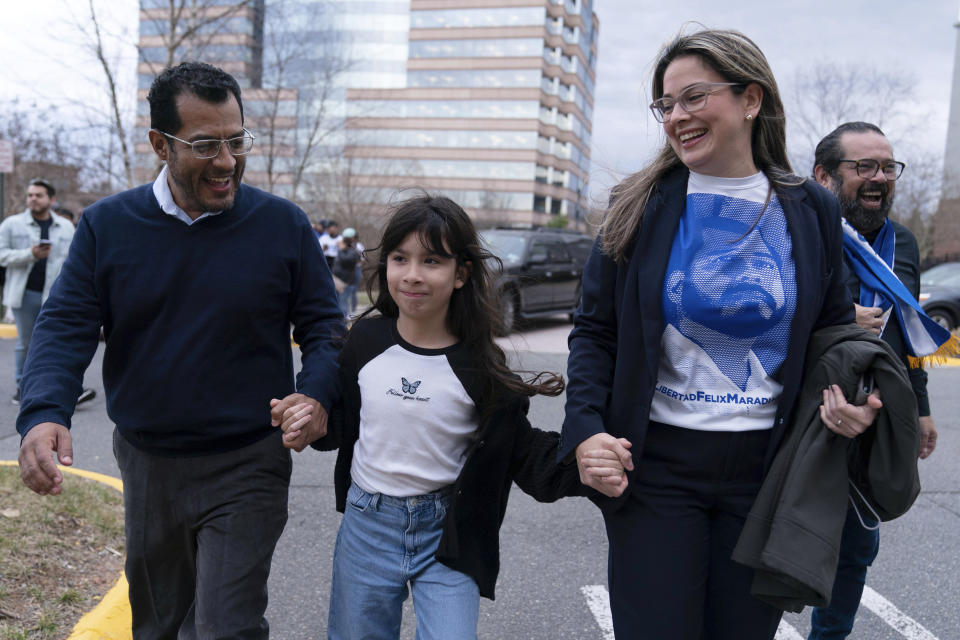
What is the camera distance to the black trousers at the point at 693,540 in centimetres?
194

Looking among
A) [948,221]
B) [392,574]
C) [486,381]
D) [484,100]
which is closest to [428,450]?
[486,381]

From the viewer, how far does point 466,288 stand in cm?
240

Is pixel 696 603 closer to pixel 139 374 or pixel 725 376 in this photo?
pixel 725 376

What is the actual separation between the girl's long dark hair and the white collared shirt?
55 cm

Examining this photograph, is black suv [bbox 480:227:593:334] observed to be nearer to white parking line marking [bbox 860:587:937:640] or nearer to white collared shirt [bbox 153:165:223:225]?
white parking line marking [bbox 860:587:937:640]

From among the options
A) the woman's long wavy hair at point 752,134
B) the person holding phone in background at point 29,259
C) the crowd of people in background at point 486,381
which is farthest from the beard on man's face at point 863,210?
the person holding phone in background at point 29,259

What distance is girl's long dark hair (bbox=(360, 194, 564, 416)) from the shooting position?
7.41ft

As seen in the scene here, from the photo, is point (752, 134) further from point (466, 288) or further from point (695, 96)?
point (466, 288)

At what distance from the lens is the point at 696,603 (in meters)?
1.96

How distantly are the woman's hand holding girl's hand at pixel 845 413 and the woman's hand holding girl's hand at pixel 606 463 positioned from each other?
0.50 metres

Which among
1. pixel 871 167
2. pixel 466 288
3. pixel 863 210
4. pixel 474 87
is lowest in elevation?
pixel 466 288

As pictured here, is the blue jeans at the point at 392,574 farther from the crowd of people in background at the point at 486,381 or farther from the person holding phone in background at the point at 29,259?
the person holding phone in background at the point at 29,259

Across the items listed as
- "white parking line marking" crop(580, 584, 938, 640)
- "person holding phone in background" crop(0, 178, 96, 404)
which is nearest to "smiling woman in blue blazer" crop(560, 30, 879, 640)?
"white parking line marking" crop(580, 584, 938, 640)

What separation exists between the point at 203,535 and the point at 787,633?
263 centimetres
